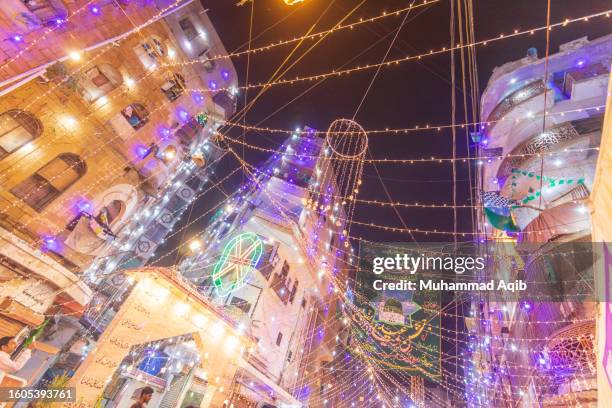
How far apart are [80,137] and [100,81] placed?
113 inches

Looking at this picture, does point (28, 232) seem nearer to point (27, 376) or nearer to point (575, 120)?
point (27, 376)

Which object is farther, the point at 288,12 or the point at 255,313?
the point at 255,313

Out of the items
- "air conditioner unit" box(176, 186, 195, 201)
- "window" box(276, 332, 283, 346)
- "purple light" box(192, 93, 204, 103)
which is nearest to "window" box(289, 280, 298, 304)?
"window" box(276, 332, 283, 346)

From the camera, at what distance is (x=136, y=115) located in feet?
50.7

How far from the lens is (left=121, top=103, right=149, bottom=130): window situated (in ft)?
49.4

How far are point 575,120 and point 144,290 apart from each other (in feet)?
61.2

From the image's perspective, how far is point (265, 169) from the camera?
26438 millimetres

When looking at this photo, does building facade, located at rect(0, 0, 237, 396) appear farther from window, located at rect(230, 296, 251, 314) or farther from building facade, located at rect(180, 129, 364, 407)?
window, located at rect(230, 296, 251, 314)

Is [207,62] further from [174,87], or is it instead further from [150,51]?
[150,51]

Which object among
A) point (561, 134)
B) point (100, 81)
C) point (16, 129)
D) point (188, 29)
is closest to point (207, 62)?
point (188, 29)

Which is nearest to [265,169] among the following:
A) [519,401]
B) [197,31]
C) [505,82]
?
[197,31]

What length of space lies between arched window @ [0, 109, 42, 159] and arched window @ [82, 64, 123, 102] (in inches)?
92.5

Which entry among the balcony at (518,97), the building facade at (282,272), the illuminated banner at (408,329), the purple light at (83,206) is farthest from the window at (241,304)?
the balcony at (518,97)

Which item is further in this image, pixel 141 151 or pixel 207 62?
pixel 207 62
